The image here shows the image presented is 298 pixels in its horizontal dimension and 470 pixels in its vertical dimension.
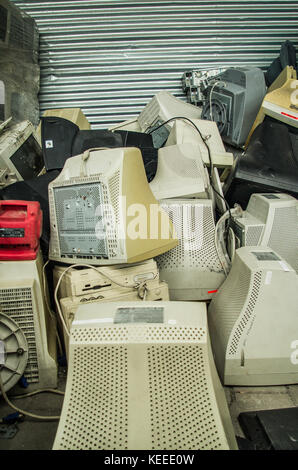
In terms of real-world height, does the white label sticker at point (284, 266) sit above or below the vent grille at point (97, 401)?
above

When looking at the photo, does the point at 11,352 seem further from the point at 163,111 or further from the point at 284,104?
the point at 284,104

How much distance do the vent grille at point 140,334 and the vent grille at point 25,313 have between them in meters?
0.54

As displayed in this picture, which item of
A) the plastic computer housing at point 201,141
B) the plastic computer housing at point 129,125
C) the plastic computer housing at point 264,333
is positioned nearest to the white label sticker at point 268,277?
the plastic computer housing at point 264,333

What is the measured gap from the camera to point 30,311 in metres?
1.75

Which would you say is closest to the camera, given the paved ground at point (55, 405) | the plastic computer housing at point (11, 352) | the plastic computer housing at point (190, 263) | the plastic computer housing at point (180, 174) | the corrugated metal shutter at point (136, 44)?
the paved ground at point (55, 405)

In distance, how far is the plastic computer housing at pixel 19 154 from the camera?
2486 millimetres

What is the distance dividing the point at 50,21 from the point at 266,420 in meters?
4.16

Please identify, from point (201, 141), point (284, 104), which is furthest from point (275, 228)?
point (284, 104)

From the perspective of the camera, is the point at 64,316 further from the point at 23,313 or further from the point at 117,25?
the point at 117,25

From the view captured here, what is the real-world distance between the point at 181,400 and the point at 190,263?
1.11 metres

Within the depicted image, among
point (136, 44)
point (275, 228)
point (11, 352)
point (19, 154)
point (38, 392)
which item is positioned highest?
point (136, 44)

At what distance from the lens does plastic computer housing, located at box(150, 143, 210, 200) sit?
96.5 inches

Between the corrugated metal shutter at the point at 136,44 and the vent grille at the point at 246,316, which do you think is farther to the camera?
the corrugated metal shutter at the point at 136,44

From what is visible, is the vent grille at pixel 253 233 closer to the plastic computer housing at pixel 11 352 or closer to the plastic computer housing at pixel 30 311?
the plastic computer housing at pixel 30 311
